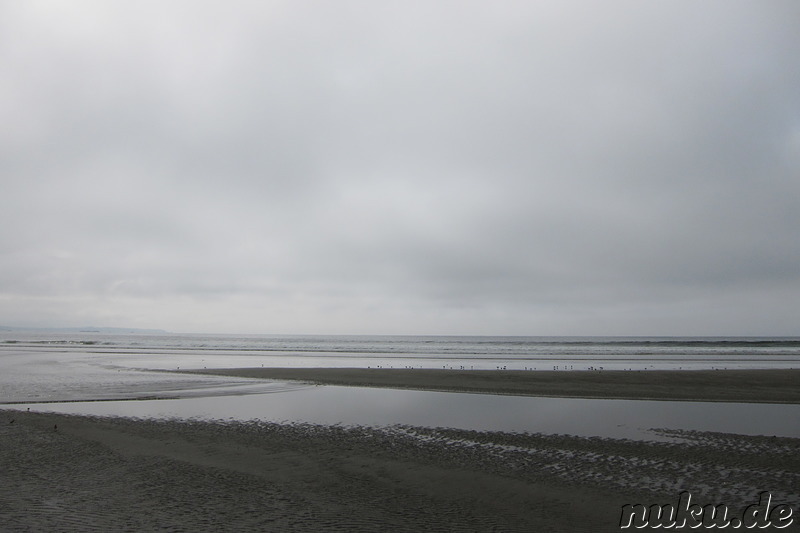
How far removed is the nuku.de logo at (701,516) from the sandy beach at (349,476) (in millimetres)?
242

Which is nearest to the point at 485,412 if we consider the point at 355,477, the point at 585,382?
the point at 355,477

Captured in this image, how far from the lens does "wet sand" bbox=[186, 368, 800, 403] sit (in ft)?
84.7

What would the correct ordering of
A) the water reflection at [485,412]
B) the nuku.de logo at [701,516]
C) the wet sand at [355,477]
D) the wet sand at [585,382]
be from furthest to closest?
the wet sand at [585,382]
the water reflection at [485,412]
the wet sand at [355,477]
the nuku.de logo at [701,516]

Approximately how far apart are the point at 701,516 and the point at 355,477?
283 inches

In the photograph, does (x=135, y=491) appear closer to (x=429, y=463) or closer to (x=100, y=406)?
(x=429, y=463)

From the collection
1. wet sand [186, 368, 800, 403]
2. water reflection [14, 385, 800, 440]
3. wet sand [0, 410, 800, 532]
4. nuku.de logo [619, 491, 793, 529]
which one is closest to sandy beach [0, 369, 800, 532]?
wet sand [0, 410, 800, 532]

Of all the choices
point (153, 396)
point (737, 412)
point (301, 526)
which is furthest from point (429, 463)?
point (153, 396)

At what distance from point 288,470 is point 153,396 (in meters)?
15.7

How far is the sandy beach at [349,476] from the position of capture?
8961 millimetres

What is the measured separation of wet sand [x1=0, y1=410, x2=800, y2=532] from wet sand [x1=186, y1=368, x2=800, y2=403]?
35.5 feet

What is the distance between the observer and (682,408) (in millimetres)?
21547

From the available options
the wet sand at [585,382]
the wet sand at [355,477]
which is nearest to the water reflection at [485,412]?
the wet sand at [355,477]

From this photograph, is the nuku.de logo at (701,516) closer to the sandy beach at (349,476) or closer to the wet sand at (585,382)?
the sandy beach at (349,476)

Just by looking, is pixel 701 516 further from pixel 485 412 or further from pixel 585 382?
pixel 585 382
